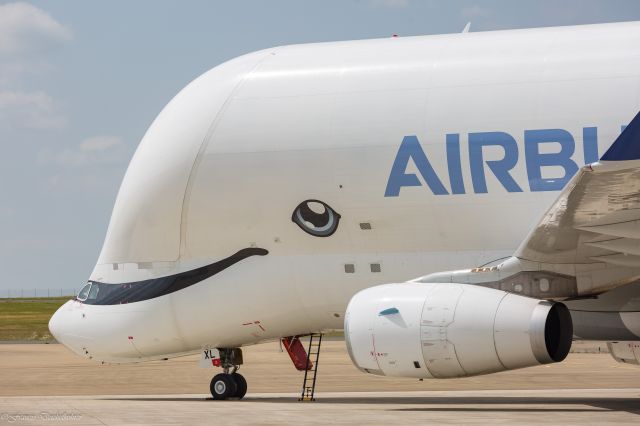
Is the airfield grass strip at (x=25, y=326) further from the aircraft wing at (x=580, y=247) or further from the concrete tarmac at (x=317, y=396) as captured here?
the aircraft wing at (x=580, y=247)

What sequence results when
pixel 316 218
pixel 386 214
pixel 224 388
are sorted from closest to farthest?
pixel 386 214
pixel 316 218
pixel 224 388

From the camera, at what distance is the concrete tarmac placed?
18453 millimetres

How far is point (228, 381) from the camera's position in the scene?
23.1 meters

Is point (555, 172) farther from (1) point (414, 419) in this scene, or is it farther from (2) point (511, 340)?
(1) point (414, 419)

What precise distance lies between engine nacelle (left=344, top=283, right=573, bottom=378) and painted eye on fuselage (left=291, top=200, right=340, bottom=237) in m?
2.68

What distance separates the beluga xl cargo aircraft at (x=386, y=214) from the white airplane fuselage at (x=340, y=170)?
0.10 feet

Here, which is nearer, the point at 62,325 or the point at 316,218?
the point at 316,218

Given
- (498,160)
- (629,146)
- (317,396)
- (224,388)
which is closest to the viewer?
(629,146)

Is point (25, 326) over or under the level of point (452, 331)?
over

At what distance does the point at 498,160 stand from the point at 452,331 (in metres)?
3.25

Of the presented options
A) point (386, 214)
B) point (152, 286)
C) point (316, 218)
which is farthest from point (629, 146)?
point (152, 286)

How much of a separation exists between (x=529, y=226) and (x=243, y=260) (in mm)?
5066

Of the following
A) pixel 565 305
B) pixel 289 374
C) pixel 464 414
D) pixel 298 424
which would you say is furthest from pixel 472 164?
pixel 289 374

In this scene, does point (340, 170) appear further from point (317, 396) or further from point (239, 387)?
point (317, 396)
